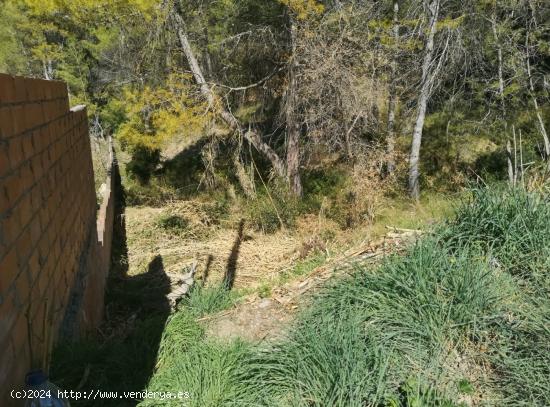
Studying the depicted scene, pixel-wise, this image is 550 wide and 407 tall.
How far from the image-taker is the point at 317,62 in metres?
9.42

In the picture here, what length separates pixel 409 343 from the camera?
9.05 feet

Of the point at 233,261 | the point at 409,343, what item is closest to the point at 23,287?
the point at 409,343

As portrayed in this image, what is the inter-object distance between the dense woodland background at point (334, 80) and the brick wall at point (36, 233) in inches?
219

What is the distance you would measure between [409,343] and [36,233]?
2.15 metres

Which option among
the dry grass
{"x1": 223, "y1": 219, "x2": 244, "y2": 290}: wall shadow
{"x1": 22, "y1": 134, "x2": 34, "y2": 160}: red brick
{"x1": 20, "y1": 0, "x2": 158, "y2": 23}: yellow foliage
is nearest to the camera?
{"x1": 22, "y1": 134, "x2": 34, "y2": 160}: red brick

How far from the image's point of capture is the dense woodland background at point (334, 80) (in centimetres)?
937

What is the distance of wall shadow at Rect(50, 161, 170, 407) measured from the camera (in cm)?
247

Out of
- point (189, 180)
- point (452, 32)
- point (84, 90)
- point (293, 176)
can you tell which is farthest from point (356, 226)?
point (84, 90)

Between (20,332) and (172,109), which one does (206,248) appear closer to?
(172,109)

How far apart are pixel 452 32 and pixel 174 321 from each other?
852cm

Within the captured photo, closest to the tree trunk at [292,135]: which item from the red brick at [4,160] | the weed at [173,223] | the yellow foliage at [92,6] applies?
the weed at [173,223]

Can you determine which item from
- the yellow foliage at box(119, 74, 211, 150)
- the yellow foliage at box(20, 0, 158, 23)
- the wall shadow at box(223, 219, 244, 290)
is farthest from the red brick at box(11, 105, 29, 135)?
the yellow foliage at box(20, 0, 158, 23)

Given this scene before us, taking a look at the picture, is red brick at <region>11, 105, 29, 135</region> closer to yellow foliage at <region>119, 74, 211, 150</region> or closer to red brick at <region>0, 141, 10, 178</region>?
red brick at <region>0, 141, 10, 178</region>

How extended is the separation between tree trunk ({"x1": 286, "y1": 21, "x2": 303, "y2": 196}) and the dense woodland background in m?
0.03
